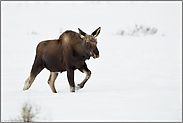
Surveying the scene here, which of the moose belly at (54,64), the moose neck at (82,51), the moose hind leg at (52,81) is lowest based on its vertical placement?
the moose hind leg at (52,81)

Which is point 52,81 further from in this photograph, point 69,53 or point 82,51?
point 82,51

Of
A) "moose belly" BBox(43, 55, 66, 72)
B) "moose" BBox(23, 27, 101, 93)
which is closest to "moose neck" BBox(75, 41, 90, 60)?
"moose" BBox(23, 27, 101, 93)

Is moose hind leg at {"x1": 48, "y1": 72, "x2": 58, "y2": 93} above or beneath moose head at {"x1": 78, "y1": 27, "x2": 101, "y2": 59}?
beneath

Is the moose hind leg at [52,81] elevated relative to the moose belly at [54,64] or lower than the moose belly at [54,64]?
Result: lower

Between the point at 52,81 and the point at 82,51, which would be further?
the point at 52,81

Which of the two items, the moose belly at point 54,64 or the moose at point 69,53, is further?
the moose belly at point 54,64

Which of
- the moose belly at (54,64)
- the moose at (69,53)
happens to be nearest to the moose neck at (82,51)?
the moose at (69,53)

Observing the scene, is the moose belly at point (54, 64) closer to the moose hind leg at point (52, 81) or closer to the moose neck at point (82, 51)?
the moose neck at point (82, 51)

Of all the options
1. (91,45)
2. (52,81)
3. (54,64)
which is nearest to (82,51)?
(91,45)

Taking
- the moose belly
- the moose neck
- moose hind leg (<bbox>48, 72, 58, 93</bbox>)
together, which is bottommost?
moose hind leg (<bbox>48, 72, 58, 93</bbox>)

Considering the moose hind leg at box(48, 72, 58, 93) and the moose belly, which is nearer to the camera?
the moose belly

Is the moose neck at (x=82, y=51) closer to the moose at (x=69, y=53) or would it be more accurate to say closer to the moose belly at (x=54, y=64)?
the moose at (x=69, y=53)

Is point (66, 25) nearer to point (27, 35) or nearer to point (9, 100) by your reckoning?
point (27, 35)

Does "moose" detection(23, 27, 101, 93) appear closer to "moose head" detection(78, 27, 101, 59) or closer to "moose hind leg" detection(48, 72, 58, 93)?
"moose head" detection(78, 27, 101, 59)
